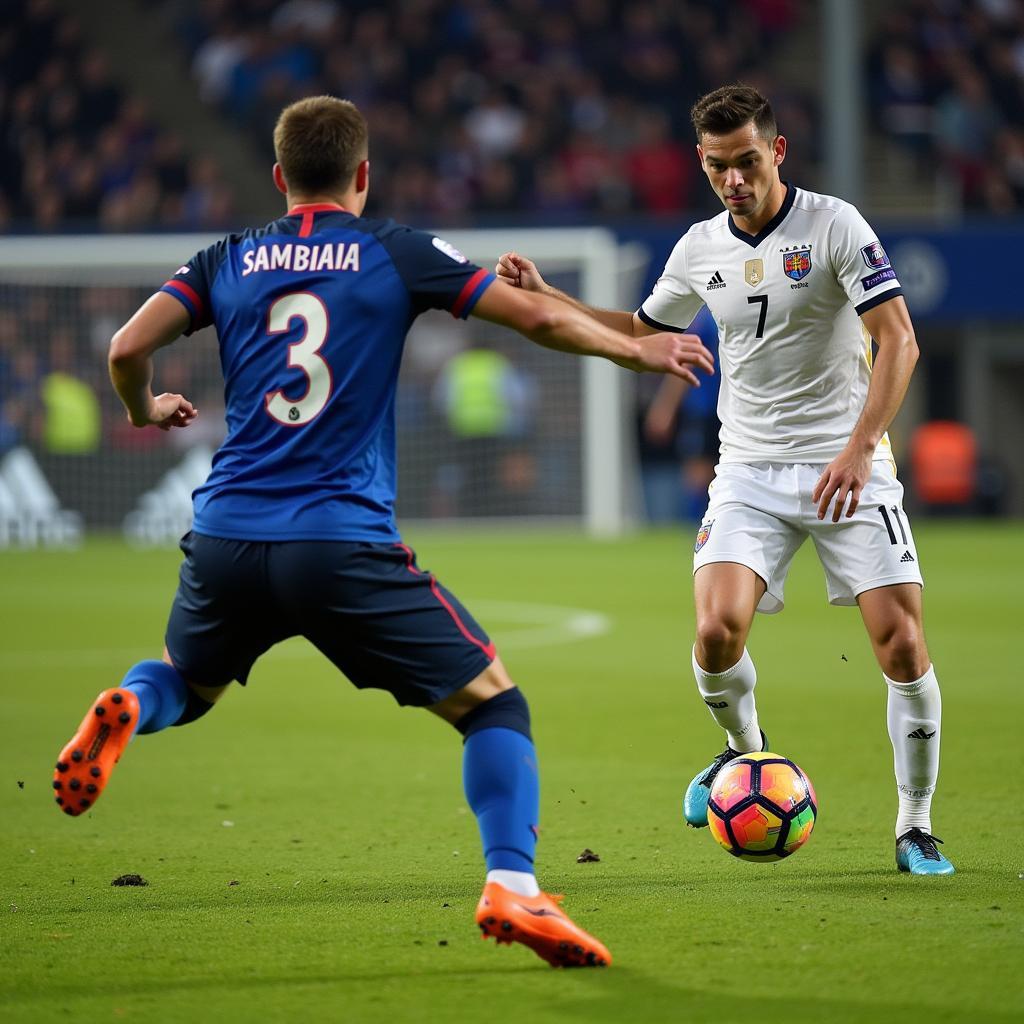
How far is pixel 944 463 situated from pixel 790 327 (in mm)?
18004

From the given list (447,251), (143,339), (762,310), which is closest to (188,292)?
(143,339)

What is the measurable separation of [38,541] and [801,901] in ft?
56.5

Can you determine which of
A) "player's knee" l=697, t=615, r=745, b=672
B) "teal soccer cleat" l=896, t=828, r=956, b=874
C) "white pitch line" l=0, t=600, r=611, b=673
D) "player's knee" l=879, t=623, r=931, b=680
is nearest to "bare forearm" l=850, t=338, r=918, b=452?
"player's knee" l=879, t=623, r=931, b=680

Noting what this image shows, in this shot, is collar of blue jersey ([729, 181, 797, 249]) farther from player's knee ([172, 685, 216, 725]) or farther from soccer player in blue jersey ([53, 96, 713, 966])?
player's knee ([172, 685, 216, 725])

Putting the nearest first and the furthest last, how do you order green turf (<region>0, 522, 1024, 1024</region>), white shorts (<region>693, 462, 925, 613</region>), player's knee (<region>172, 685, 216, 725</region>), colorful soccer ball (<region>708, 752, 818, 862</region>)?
green turf (<region>0, 522, 1024, 1024</region>), player's knee (<region>172, 685, 216, 725</region>), colorful soccer ball (<region>708, 752, 818, 862</region>), white shorts (<region>693, 462, 925, 613</region>)

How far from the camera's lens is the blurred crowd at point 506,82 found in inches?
930

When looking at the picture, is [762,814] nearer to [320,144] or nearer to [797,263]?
[797,263]

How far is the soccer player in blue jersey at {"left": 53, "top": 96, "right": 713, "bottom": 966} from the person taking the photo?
4.08 m

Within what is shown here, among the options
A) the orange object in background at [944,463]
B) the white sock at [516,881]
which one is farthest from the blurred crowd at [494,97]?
the white sock at [516,881]

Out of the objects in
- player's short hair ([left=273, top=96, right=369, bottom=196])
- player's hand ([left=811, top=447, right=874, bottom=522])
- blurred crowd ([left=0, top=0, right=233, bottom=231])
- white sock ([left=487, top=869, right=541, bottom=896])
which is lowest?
white sock ([left=487, top=869, right=541, bottom=896])

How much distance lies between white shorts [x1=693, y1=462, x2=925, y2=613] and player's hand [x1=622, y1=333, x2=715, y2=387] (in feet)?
4.09

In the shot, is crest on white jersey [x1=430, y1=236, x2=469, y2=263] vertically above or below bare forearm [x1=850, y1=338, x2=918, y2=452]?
above

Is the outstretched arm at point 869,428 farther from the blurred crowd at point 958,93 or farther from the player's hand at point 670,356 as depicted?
the blurred crowd at point 958,93

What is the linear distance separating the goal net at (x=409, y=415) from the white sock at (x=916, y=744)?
588 inches
